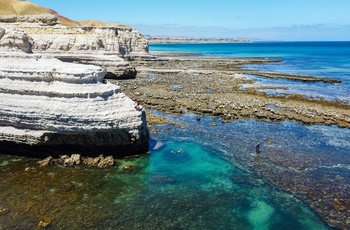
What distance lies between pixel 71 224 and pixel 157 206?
153 inches

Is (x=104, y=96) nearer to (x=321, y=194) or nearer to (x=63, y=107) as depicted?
(x=63, y=107)

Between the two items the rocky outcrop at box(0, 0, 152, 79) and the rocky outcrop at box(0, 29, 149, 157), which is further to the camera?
the rocky outcrop at box(0, 0, 152, 79)

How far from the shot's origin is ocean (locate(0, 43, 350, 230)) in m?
14.1

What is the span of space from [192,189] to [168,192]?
4.33ft

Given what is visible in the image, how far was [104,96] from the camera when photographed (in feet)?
63.6

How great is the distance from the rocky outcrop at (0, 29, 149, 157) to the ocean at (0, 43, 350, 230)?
135 cm

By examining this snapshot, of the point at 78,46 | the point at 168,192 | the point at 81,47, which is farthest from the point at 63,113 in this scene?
the point at 78,46

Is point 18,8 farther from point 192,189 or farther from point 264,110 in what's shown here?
point 192,189

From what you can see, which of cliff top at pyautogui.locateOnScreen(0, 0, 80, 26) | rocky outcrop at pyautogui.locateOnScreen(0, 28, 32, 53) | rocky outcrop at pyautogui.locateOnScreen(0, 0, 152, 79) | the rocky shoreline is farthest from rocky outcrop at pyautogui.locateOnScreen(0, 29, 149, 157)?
cliff top at pyautogui.locateOnScreen(0, 0, 80, 26)

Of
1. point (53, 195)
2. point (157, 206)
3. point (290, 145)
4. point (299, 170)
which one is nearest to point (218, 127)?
point (290, 145)

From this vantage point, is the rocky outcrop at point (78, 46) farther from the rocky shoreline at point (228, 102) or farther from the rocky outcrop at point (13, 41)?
the rocky outcrop at point (13, 41)

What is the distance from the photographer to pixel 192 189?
17.0 meters

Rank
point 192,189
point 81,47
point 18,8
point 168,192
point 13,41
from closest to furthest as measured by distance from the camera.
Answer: point 168,192
point 192,189
point 13,41
point 81,47
point 18,8

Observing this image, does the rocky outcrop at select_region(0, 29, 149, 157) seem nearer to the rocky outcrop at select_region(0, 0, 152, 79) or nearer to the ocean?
the ocean
